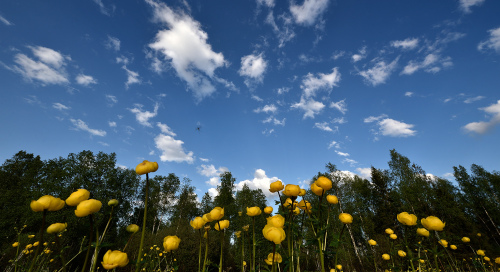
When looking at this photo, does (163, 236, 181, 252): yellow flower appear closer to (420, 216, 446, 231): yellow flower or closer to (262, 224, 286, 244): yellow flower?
(262, 224, 286, 244): yellow flower

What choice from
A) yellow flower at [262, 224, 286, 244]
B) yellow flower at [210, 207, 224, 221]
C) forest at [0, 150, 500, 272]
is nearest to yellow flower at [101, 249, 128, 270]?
yellow flower at [210, 207, 224, 221]

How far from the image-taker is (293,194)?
185cm

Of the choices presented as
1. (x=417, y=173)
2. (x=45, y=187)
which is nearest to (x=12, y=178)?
(x=45, y=187)

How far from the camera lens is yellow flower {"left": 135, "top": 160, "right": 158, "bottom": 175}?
56.2 inches

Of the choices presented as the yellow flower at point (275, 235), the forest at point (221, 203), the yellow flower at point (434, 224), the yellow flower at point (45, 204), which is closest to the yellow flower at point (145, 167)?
the yellow flower at point (45, 204)

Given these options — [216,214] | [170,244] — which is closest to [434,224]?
[216,214]

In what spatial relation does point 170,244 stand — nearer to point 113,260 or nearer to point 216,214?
point 216,214

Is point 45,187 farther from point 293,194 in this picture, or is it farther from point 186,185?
point 293,194

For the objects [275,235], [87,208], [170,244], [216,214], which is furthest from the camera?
[216,214]

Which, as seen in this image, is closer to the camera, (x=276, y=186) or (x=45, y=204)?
(x=45, y=204)

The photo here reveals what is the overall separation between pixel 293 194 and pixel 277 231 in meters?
0.44

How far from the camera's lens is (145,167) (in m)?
1.44

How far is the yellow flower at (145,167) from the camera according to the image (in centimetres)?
143

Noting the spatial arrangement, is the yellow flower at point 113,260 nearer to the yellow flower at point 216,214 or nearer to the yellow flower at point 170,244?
the yellow flower at point 170,244
